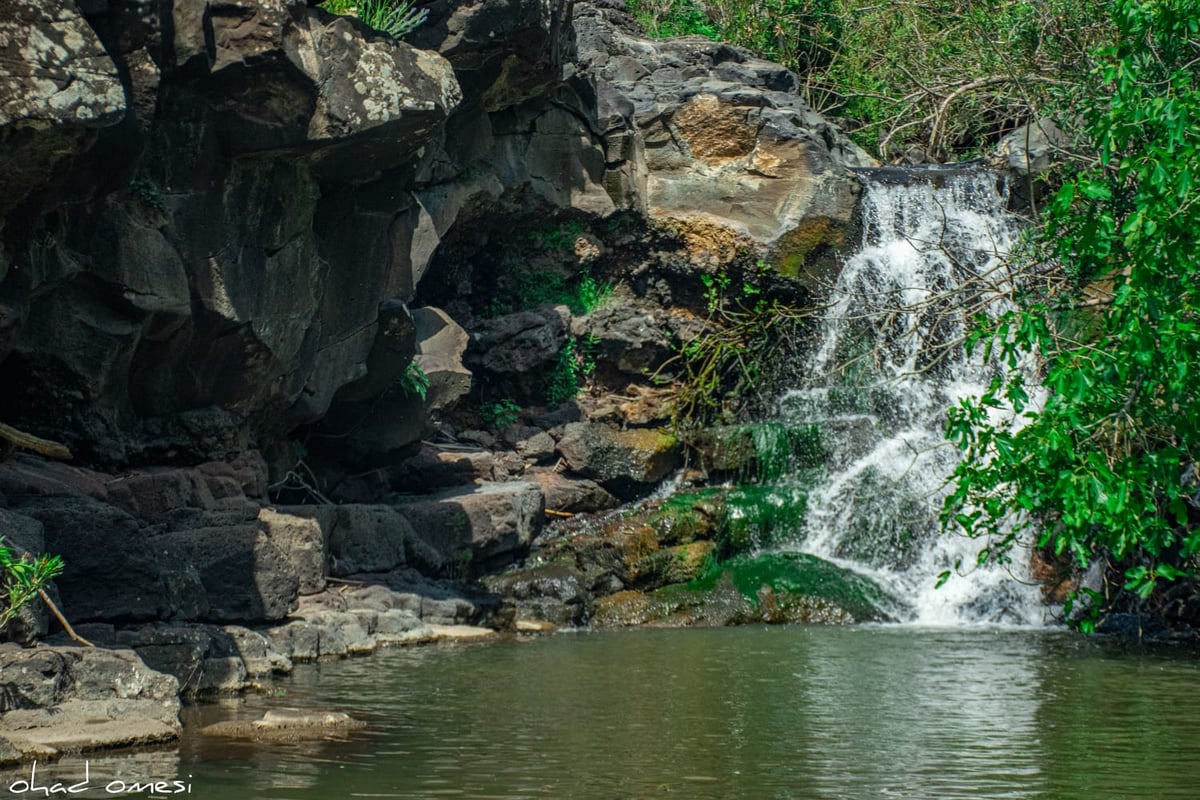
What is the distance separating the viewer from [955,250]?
18922 millimetres

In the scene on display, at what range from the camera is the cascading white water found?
15.3m

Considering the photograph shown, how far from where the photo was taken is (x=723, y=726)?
27.7ft

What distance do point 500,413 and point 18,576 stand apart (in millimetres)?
11033

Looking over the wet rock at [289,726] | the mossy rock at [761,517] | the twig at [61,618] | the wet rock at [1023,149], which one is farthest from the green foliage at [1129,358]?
the wet rock at [1023,149]

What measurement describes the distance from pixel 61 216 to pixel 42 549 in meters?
3.33

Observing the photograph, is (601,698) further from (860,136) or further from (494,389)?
(860,136)

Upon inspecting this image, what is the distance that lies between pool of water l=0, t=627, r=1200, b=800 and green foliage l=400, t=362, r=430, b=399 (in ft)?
13.7

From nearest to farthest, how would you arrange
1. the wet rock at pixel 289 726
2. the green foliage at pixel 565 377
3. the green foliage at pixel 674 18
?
1. the wet rock at pixel 289 726
2. the green foliage at pixel 565 377
3. the green foliage at pixel 674 18

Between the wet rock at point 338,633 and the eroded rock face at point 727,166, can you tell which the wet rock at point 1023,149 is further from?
the wet rock at point 338,633

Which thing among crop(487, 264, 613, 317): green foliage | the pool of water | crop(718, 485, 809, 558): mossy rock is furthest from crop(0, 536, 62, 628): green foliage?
crop(487, 264, 613, 317): green foliage

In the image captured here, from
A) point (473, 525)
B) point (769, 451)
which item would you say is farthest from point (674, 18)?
point (473, 525)

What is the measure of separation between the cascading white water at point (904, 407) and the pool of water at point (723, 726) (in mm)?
2911

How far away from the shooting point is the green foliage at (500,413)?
18.7 metres

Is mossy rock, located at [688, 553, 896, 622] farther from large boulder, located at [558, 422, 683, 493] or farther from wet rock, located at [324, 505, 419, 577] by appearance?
wet rock, located at [324, 505, 419, 577]
